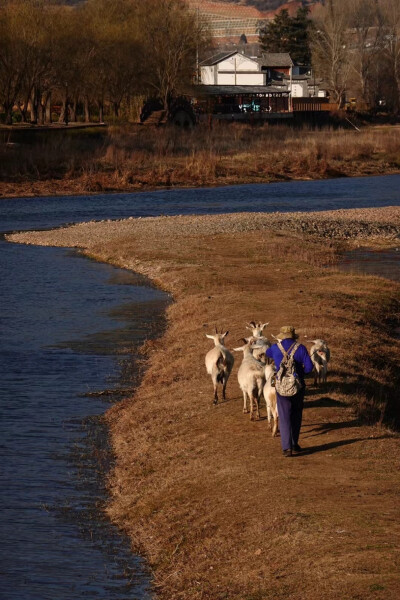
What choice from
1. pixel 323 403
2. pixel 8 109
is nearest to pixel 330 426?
pixel 323 403

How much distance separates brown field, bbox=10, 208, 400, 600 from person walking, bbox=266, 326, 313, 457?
37 centimetres

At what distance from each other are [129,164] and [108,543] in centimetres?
6407

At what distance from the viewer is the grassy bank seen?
235 feet

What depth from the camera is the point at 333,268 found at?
35.0 m

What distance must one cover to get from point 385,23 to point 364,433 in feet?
490

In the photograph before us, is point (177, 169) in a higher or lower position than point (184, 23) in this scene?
lower

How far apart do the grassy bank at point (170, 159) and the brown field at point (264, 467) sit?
43.4m

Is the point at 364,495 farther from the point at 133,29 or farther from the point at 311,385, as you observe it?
the point at 133,29

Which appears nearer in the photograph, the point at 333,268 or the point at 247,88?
the point at 333,268

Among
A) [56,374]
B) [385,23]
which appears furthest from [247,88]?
[56,374]

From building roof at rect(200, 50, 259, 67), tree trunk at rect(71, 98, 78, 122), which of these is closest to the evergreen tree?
building roof at rect(200, 50, 259, 67)

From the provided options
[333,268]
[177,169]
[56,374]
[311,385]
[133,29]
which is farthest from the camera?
[133,29]

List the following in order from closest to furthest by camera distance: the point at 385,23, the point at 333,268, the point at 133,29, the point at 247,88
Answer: the point at 333,268 < the point at 133,29 < the point at 247,88 < the point at 385,23

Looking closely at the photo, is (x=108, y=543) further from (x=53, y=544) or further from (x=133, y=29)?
(x=133, y=29)
